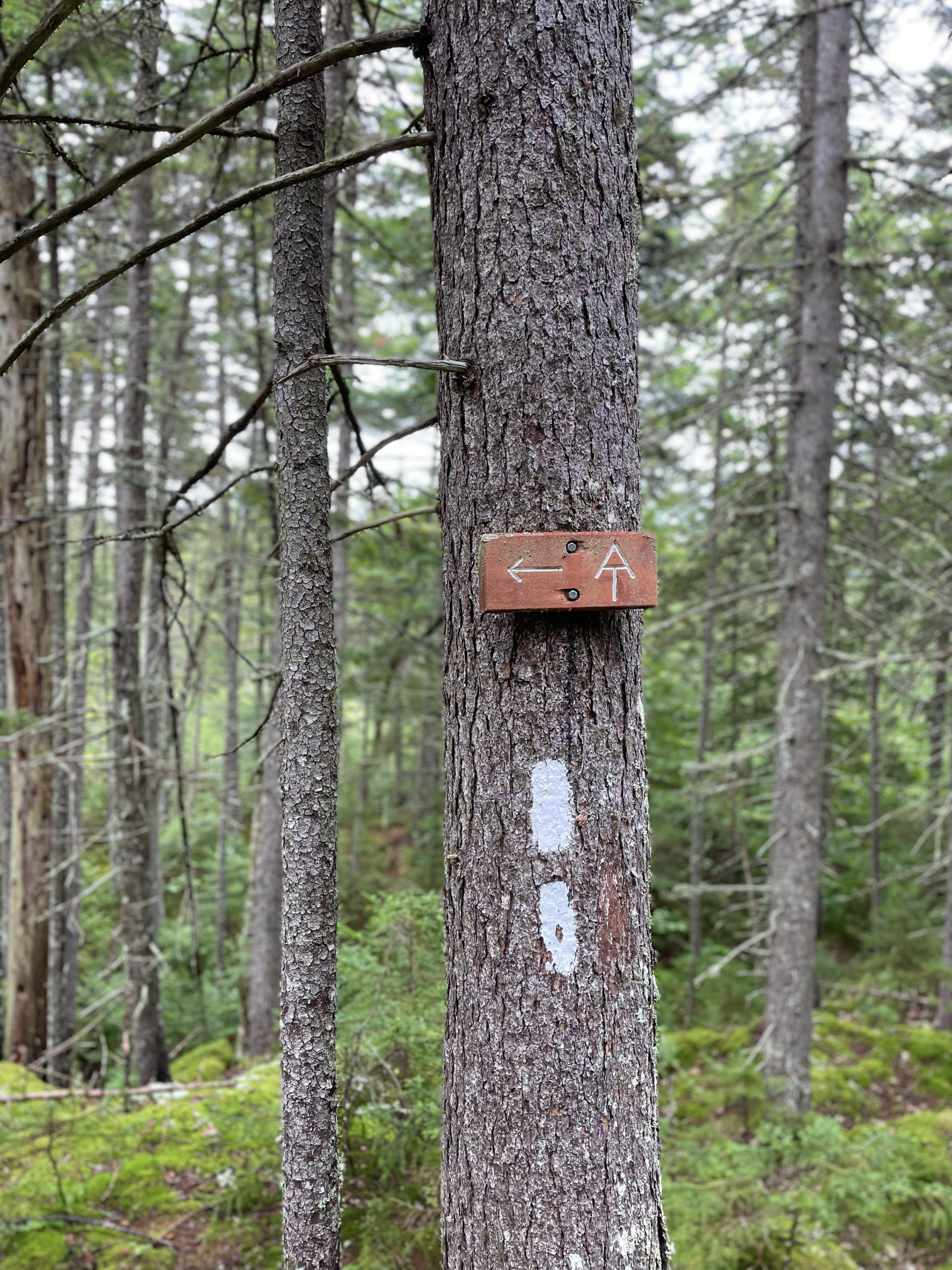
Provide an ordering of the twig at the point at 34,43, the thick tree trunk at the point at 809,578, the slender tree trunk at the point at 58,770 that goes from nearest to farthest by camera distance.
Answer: the twig at the point at 34,43, the slender tree trunk at the point at 58,770, the thick tree trunk at the point at 809,578

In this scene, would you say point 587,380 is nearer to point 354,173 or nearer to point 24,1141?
point 354,173

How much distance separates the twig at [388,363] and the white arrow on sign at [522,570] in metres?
0.38

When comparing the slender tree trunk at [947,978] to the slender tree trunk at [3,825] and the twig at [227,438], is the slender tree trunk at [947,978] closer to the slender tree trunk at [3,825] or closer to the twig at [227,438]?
the twig at [227,438]

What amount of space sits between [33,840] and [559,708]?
6530 millimetres

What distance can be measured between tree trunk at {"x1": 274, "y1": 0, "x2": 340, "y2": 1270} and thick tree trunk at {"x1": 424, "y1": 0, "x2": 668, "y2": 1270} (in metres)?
0.33

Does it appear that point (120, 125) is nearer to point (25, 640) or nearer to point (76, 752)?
point (25, 640)

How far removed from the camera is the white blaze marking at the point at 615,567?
58.6 inches

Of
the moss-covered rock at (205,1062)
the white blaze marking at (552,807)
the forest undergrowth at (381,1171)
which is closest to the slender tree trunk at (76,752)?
the moss-covered rock at (205,1062)

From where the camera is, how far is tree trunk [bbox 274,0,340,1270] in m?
1.76

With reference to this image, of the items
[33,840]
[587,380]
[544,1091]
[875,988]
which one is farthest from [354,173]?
[875,988]

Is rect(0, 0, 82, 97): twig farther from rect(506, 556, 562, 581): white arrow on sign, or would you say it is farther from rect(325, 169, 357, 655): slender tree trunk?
rect(325, 169, 357, 655): slender tree trunk

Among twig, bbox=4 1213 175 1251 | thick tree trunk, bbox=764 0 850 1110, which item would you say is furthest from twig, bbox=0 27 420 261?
thick tree trunk, bbox=764 0 850 1110

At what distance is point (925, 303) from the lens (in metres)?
7.58

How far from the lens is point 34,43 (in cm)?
136
